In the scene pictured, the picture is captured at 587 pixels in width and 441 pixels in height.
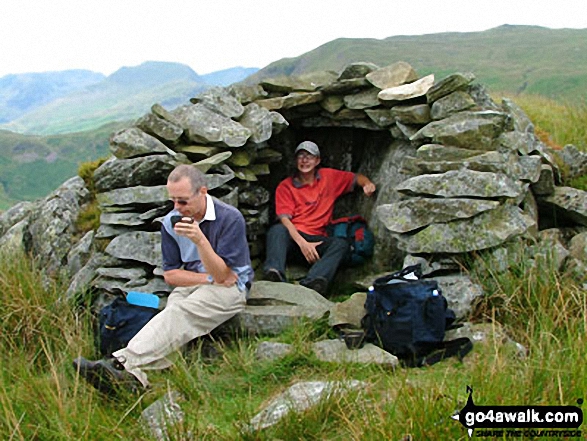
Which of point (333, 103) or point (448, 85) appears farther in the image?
point (333, 103)

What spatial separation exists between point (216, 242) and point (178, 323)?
0.80 meters

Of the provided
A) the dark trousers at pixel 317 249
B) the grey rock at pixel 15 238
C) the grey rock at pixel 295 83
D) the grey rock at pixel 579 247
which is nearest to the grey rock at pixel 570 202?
the grey rock at pixel 579 247

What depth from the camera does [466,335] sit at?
17.1 feet

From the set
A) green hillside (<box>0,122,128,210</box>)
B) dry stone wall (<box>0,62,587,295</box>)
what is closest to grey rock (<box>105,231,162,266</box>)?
dry stone wall (<box>0,62,587,295</box>)

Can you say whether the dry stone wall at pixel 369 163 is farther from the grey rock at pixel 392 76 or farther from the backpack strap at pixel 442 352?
the backpack strap at pixel 442 352

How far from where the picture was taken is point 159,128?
7086 millimetres

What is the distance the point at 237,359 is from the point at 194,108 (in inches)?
141

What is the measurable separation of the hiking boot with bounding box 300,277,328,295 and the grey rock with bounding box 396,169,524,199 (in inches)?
55.1

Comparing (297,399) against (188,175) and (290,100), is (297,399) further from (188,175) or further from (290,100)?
(290,100)

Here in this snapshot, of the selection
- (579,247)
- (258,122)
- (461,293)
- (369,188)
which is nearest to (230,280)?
(461,293)

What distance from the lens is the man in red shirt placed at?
23.0 feet

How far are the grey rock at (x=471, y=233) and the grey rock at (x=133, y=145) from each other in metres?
2.93

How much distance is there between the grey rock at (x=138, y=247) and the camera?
645 cm

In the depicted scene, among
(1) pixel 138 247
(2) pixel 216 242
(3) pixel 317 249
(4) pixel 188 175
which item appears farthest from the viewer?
(3) pixel 317 249
